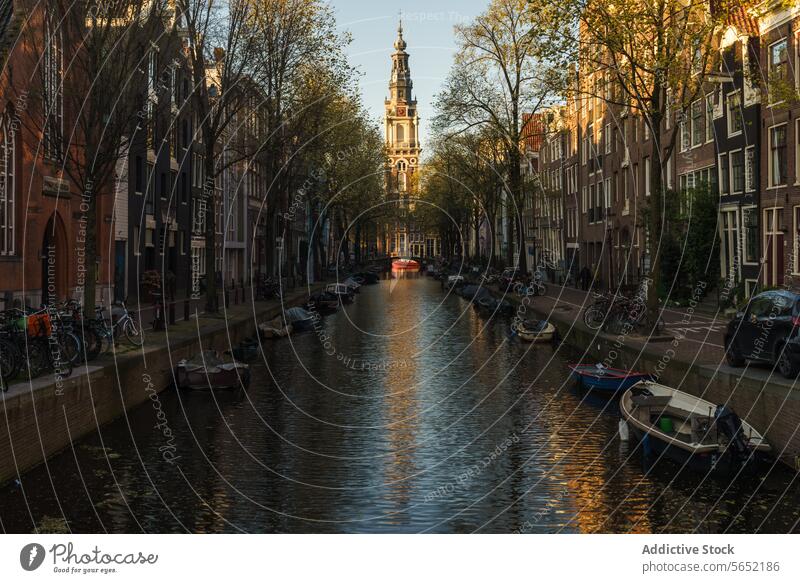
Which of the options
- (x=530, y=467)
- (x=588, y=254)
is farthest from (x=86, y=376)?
(x=588, y=254)

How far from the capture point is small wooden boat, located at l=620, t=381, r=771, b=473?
1742 centimetres

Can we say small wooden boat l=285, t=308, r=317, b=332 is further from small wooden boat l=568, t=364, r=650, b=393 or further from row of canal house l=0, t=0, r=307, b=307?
small wooden boat l=568, t=364, r=650, b=393

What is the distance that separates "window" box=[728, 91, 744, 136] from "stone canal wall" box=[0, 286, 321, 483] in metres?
25.0

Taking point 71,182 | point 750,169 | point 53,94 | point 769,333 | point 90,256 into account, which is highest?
point 53,94

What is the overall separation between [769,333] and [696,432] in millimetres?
3998

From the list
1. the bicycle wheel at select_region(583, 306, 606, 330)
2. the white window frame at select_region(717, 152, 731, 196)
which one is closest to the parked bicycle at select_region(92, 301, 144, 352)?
the bicycle wheel at select_region(583, 306, 606, 330)

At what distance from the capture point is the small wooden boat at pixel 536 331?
40531mm

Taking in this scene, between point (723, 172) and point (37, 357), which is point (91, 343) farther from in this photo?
point (723, 172)

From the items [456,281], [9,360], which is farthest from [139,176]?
[456,281]

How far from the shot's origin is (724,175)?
4431 cm

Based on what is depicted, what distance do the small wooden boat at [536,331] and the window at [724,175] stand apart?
35.6ft

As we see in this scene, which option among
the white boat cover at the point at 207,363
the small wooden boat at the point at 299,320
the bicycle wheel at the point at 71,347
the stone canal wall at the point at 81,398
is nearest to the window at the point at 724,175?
the small wooden boat at the point at 299,320

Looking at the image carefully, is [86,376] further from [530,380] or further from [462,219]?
[462,219]

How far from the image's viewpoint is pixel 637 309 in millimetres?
35500
